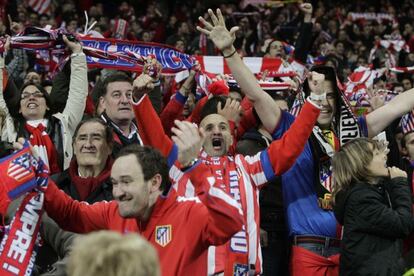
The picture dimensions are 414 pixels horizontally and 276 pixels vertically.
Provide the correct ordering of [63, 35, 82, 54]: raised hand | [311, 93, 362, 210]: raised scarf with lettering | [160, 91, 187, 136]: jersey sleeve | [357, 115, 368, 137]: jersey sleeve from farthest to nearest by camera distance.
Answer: [160, 91, 187, 136]: jersey sleeve
[63, 35, 82, 54]: raised hand
[357, 115, 368, 137]: jersey sleeve
[311, 93, 362, 210]: raised scarf with lettering

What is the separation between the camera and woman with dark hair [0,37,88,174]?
5859 mm

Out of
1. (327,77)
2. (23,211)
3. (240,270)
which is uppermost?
(327,77)

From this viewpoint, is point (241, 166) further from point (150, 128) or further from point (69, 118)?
point (69, 118)

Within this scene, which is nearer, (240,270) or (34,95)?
(240,270)

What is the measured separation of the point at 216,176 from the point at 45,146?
127 centimetres

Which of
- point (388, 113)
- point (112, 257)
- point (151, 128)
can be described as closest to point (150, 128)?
point (151, 128)

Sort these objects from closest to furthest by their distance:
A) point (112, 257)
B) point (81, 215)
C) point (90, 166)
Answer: point (112, 257) → point (81, 215) → point (90, 166)

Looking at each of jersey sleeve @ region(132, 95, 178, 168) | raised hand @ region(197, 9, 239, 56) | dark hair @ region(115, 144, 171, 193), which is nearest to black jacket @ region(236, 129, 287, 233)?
raised hand @ region(197, 9, 239, 56)

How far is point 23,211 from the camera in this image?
13.4 feet

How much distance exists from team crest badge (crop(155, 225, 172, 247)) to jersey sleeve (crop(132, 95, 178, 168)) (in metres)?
0.81

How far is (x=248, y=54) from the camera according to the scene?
16.0 m

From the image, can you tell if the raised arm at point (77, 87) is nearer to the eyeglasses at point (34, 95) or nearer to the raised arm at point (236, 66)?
the eyeglasses at point (34, 95)

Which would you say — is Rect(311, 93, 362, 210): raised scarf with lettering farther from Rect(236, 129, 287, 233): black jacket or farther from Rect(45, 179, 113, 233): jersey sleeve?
Rect(45, 179, 113, 233): jersey sleeve

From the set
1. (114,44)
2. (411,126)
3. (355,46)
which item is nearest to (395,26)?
(355,46)
